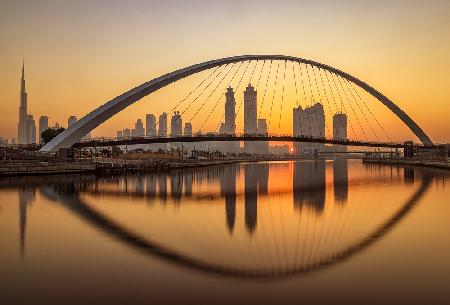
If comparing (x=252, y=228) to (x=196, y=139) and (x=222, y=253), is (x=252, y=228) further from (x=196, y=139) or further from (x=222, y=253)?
(x=196, y=139)

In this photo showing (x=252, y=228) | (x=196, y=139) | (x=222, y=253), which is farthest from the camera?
(x=196, y=139)

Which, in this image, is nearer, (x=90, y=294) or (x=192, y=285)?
(x=90, y=294)

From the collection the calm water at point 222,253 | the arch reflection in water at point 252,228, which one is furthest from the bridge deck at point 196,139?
the calm water at point 222,253

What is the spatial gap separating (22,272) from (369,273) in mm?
6848

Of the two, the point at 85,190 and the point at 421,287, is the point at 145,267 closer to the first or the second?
the point at 421,287

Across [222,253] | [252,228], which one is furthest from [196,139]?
[222,253]

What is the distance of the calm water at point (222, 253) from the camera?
7.88m

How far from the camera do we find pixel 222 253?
440 inches

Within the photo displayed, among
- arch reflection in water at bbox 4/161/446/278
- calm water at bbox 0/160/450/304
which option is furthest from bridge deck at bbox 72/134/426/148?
calm water at bbox 0/160/450/304

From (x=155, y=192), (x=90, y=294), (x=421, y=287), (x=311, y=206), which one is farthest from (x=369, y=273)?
(x=155, y=192)

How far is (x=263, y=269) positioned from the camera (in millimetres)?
9523

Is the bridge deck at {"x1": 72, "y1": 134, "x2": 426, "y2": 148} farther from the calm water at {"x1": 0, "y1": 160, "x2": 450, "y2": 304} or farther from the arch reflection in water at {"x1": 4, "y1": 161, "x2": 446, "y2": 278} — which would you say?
the calm water at {"x1": 0, "y1": 160, "x2": 450, "y2": 304}

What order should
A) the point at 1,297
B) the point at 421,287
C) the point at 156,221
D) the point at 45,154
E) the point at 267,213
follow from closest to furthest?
1. the point at 1,297
2. the point at 421,287
3. the point at 156,221
4. the point at 267,213
5. the point at 45,154

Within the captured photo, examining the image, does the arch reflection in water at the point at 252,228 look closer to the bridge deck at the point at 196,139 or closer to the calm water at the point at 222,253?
the calm water at the point at 222,253
